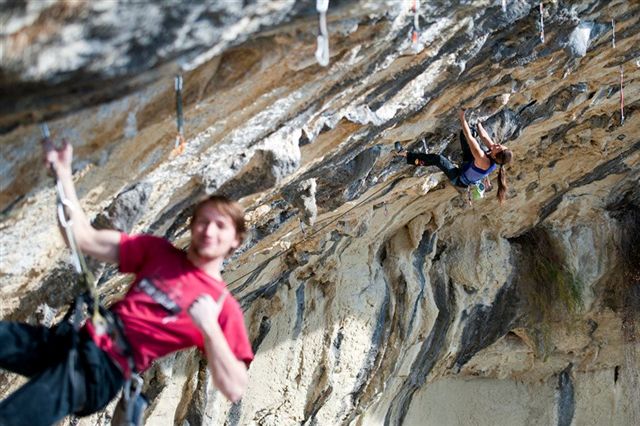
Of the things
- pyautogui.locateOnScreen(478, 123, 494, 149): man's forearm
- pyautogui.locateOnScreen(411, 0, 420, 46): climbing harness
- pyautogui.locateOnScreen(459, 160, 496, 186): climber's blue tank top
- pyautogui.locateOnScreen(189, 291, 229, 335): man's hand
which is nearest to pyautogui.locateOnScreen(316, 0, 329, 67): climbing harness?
pyautogui.locateOnScreen(411, 0, 420, 46): climbing harness

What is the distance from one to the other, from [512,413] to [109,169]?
7696 millimetres

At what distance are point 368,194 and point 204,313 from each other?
3.74 m

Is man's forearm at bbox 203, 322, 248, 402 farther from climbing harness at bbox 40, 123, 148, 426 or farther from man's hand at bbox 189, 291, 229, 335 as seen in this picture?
climbing harness at bbox 40, 123, 148, 426

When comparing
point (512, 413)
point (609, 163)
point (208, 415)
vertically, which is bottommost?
point (512, 413)

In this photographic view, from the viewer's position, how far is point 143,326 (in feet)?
10.1

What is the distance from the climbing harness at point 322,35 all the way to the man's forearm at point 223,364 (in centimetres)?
117

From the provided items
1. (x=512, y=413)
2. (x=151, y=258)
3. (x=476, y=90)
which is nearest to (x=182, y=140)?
(x=151, y=258)

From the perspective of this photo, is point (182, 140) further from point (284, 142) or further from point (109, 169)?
point (284, 142)

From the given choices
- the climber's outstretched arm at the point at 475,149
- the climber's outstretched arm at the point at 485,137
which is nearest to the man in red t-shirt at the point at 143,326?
the climber's outstretched arm at the point at 475,149

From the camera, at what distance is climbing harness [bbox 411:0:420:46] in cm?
384

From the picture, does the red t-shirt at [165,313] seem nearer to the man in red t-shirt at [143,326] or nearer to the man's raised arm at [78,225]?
the man in red t-shirt at [143,326]

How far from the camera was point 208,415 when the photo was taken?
289 inches

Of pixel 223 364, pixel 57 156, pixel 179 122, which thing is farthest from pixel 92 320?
pixel 179 122

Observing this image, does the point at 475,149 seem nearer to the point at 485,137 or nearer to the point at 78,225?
the point at 485,137
